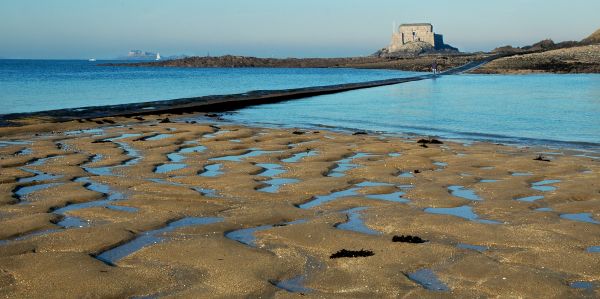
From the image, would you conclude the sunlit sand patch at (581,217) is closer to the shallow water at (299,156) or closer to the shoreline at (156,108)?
the shallow water at (299,156)

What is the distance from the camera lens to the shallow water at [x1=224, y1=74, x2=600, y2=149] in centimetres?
2360

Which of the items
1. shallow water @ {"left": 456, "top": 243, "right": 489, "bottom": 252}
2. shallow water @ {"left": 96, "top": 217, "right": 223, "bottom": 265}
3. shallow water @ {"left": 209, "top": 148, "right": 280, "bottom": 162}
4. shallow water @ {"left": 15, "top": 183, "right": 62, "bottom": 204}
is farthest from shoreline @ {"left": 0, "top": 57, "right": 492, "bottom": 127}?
shallow water @ {"left": 456, "top": 243, "right": 489, "bottom": 252}

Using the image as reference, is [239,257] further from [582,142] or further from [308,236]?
[582,142]

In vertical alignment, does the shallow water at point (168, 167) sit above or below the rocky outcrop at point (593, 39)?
below

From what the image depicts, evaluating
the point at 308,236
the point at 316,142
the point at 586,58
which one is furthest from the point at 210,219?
the point at 586,58

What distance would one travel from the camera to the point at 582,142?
20875mm

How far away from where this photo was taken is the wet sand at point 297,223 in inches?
277

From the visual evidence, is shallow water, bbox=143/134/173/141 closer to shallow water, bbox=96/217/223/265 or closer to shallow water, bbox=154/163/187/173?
shallow water, bbox=154/163/187/173

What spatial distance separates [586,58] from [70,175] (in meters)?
109

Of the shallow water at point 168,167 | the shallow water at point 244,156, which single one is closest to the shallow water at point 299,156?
the shallow water at point 244,156

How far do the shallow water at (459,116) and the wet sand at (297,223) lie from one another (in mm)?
6700

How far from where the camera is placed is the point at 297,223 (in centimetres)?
964

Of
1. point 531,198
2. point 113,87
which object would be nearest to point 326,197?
point 531,198

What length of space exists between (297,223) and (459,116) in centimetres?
2309
